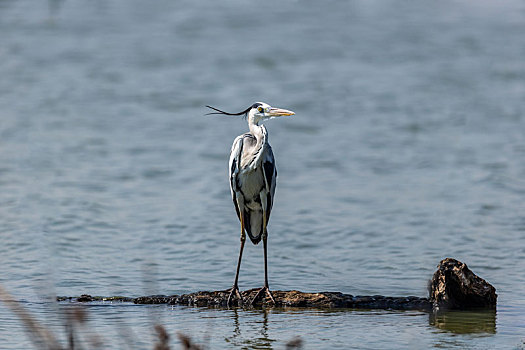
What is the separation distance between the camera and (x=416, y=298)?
7234mm

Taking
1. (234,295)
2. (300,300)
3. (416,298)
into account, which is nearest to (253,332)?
(300,300)

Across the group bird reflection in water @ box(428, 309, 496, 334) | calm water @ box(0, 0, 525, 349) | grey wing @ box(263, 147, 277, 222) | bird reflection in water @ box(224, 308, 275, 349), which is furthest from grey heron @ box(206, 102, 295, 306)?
bird reflection in water @ box(428, 309, 496, 334)

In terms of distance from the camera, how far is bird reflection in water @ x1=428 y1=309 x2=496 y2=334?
6703 mm

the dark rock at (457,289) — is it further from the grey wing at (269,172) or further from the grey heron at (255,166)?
the grey wing at (269,172)

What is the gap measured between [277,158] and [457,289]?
8.98 m

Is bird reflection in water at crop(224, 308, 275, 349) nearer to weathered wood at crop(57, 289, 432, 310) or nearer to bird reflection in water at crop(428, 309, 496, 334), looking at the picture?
weathered wood at crop(57, 289, 432, 310)

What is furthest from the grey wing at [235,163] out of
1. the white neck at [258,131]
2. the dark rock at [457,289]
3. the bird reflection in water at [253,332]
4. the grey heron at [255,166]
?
the dark rock at [457,289]

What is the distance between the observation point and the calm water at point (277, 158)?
7.61 metres

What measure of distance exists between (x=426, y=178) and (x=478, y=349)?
325 inches

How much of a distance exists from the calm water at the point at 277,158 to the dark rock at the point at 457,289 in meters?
0.16

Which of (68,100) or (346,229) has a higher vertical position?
(68,100)

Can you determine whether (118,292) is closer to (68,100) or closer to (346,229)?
(346,229)

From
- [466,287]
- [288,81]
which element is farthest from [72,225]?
[288,81]

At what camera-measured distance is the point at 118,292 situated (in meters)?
8.20
